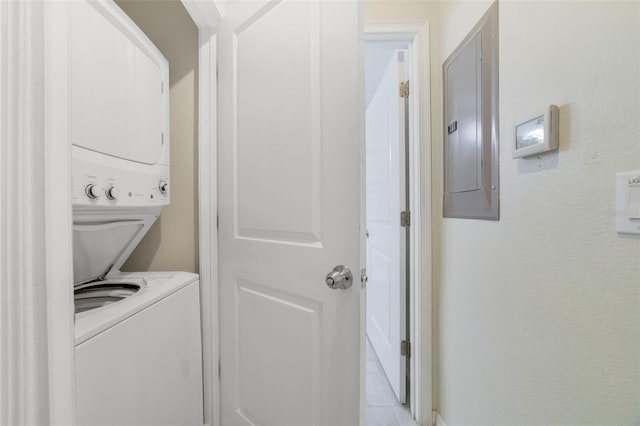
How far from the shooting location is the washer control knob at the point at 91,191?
87 centimetres

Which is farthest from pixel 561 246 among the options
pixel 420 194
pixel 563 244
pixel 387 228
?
pixel 387 228

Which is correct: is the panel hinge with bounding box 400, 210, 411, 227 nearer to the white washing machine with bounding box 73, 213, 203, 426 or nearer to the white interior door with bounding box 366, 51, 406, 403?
the white interior door with bounding box 366, 51, 406, 403

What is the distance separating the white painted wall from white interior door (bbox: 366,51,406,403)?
23.0 inches

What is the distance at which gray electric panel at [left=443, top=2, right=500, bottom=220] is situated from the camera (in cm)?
109

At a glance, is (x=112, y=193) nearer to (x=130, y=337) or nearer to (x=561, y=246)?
(x=130, y=337)

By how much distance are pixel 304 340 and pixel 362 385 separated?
252 millimetres

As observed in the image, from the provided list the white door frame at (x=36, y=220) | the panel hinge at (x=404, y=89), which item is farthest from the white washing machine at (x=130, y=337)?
the panel hinge at (x=404, y=89)

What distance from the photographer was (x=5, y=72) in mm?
363

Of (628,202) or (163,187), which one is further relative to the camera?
(163,187)

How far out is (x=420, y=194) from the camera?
1.55 metres

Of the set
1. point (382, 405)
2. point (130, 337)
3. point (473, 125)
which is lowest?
point (382, 405)

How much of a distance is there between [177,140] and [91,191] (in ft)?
2.07

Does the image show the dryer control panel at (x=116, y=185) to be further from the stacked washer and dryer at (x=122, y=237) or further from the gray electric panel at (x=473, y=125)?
the gray electric panel at (x=473, y=125)

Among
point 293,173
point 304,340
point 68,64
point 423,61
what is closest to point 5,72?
point 68,64
